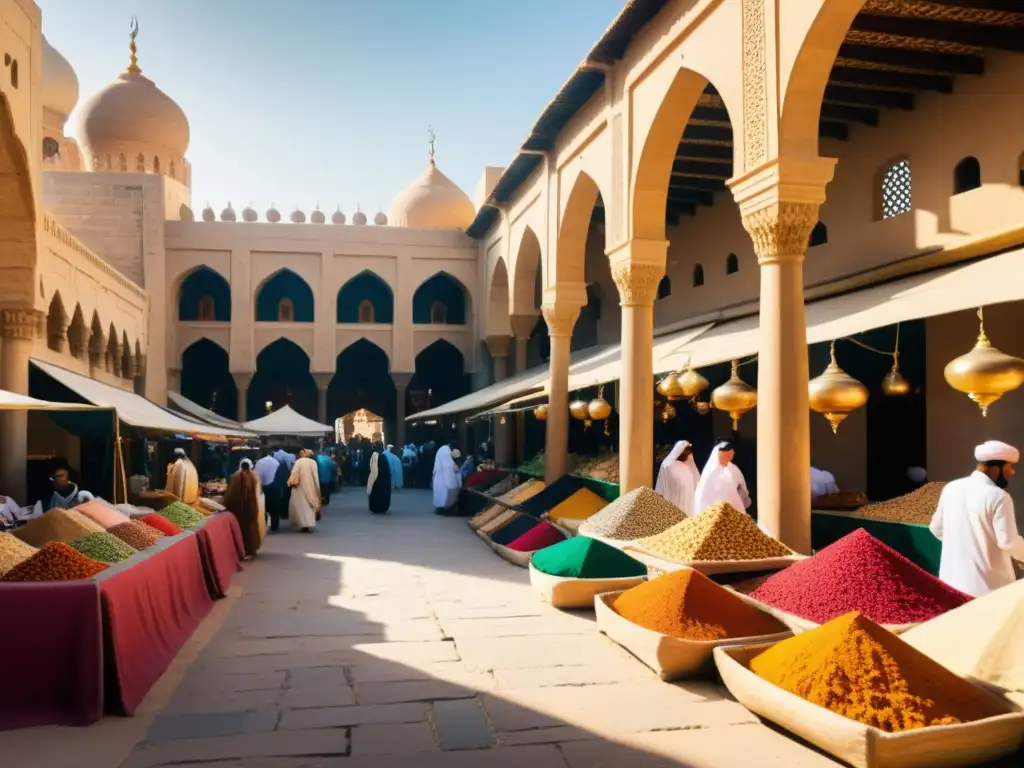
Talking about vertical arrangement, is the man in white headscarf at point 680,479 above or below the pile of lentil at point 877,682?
above

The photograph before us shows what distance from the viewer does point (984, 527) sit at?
201 inches

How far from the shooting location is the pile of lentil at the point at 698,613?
5199 mm

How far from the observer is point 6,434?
1188cm

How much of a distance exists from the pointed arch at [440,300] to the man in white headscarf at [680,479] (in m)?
15.7

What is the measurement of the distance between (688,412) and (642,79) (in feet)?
18.0

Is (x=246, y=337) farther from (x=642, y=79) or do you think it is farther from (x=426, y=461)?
(x=642, y=79)

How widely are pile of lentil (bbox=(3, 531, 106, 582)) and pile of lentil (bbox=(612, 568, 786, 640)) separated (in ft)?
10.6

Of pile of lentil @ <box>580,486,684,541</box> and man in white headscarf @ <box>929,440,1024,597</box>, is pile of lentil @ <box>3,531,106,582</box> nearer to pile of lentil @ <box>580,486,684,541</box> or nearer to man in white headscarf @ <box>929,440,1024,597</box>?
pile of lentil @ <box>580,486,684,541</box>

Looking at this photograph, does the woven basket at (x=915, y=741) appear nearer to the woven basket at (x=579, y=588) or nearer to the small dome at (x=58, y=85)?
the woven basket at (x=579, y=588)

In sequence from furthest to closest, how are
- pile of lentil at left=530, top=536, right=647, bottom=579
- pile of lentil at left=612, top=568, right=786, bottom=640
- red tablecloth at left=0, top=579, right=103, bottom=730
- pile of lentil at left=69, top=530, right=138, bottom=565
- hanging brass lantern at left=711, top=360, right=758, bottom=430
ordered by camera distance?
1. hanging brass lantern at left=711, top=360, right=758, bottom=430
2. pile of lentil at left=530, top=536, right=647, bottom=579
3. pile of lentil at left=69, top=530, right=138, bottom=565
4. pile of lentil at left=612, top=568, right=786, bottom=640
5. red tablecloth at left=0, top=579, right=103, bottom=730

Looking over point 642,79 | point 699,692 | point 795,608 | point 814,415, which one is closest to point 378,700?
point 699,692

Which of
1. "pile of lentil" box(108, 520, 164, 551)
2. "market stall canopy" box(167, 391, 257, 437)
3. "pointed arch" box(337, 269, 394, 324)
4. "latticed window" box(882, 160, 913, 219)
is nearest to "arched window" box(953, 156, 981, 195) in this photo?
"latticed window" box(882, 160, 913, 219)

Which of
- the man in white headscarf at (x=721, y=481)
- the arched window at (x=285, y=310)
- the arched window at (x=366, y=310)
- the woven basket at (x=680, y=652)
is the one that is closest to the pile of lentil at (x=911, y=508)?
the man in white headscarf at (x=721, y=481)

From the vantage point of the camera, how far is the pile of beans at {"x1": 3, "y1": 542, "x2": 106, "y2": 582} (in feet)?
15.7
